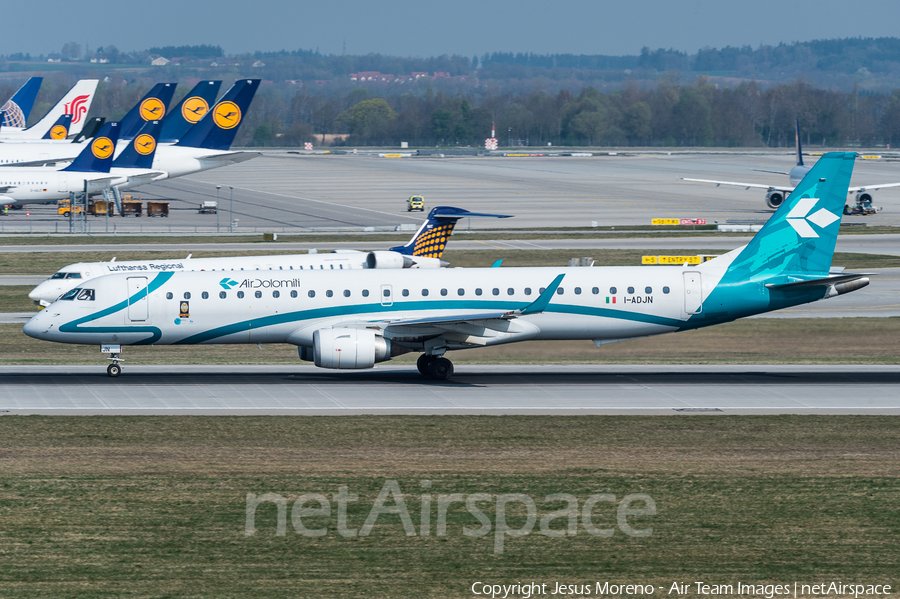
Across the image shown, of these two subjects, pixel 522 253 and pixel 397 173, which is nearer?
pixel 522 253

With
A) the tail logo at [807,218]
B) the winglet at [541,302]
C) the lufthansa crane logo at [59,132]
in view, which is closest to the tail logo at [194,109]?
the lufthansa crane logo at [59,132]

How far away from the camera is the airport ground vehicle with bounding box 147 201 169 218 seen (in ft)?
387

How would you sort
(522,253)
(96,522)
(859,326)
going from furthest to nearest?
1. (522,253)
2. (859,326)
3. (96,522)

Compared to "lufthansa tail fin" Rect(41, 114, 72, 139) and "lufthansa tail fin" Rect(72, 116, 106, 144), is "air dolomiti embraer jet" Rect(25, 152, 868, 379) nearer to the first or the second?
"lufthansa tail fin" Rect(72, 116, 106, 144)

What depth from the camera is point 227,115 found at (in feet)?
416

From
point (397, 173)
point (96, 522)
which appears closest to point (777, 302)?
point (96, 522)

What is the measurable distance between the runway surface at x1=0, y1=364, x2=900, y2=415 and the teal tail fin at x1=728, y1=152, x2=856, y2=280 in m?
4.07

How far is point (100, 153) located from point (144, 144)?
25.2 feet

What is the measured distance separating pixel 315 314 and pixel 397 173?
6096 inches

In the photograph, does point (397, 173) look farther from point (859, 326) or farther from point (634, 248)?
point (859, 326)

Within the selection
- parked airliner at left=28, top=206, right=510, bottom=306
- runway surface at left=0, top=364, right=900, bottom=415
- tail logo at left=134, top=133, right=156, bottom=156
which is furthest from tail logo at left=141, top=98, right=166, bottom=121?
runway surface at left=0, top=364, right=900, bottom=415

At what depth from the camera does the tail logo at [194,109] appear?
131 meters

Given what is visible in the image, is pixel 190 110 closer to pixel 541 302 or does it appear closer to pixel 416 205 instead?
pixel 416 205

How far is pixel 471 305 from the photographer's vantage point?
40.4 m
